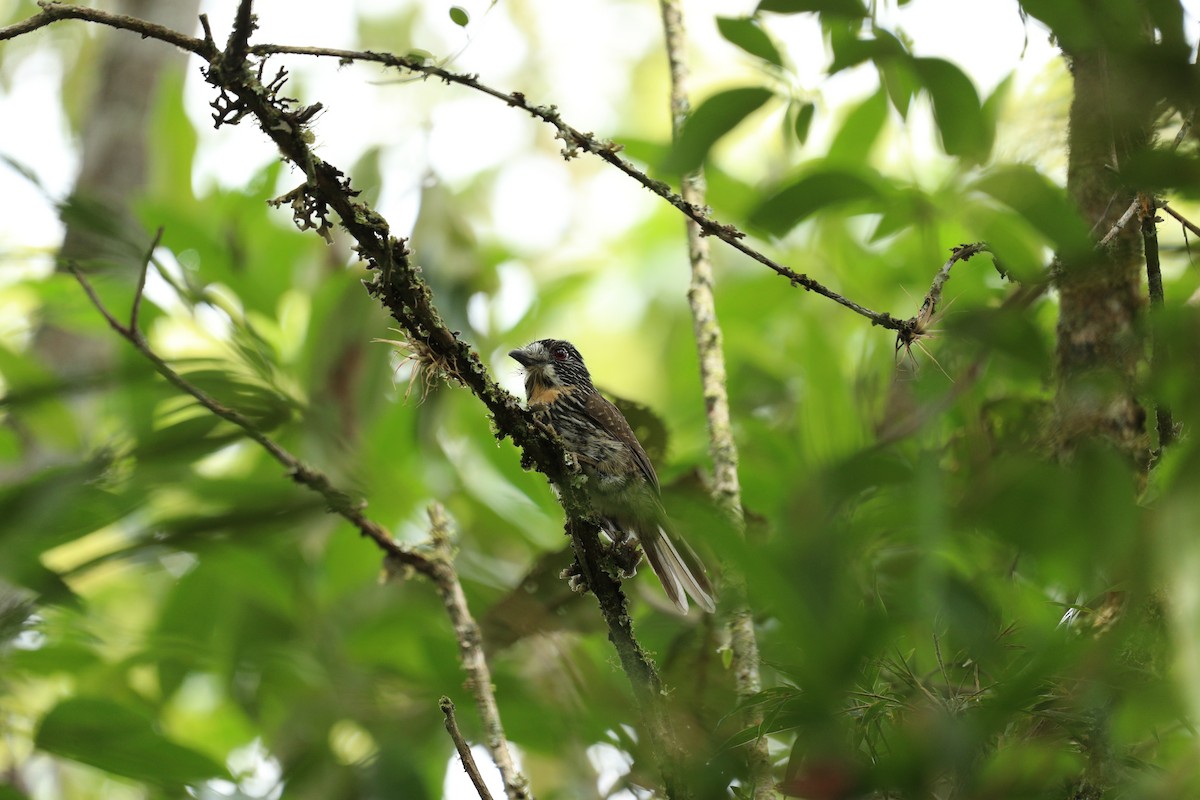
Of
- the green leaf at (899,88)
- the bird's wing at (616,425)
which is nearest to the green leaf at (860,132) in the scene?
the green leaf at (899,88)

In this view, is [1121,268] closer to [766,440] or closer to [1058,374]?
[1058,374]

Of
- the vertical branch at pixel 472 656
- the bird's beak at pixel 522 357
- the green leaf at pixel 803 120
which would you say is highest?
the bird's beak at pixel 522 357

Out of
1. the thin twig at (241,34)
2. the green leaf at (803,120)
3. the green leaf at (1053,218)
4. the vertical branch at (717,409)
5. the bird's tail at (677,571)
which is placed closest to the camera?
the green leaf at (1053,218)

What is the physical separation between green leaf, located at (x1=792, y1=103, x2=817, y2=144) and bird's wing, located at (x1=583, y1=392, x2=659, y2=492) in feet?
3.02

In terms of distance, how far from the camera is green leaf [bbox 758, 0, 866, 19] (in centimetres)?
145

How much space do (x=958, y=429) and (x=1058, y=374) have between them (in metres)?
0.55

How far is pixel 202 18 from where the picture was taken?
130cm

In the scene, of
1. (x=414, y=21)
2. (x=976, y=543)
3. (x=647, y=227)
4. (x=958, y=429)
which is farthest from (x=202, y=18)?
(x=414, y=21)

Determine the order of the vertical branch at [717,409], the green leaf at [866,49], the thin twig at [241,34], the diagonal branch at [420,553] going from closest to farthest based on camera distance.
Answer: the thin twig at [241,34]
the green leaf at [866,49]
the vertical branch at [717,409]
the diagonal branch at [420,553]

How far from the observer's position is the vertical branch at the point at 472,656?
1.94 meters

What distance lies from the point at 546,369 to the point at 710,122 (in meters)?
2.35

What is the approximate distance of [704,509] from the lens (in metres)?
0.99

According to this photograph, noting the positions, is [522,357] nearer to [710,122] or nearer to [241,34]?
[710,122]

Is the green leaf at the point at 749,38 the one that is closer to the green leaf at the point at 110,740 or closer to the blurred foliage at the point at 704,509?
the blurred foliage at the point at 704,509
